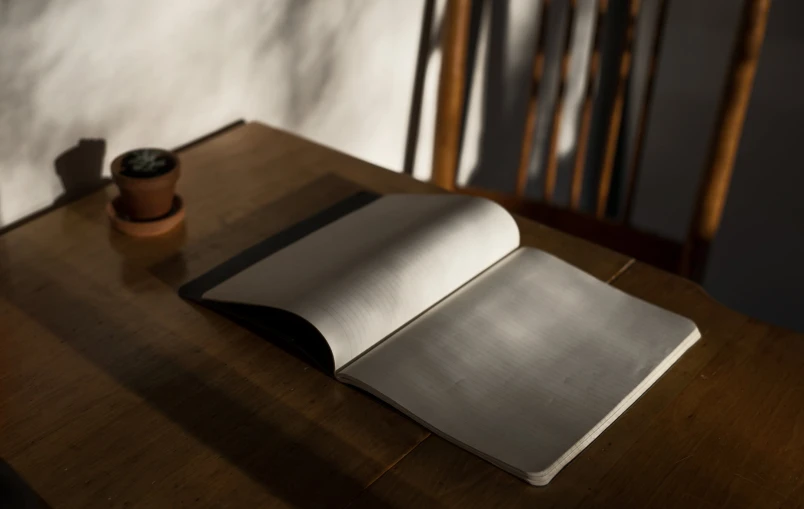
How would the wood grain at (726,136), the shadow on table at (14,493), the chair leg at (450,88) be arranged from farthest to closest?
the chair leg at (450,88), the wood grain at (726,136), the shadow on table at (14,493)

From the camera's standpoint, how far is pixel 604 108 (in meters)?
1.88

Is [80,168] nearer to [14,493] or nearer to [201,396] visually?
[201,396]

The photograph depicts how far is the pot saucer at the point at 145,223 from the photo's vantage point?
96 centimetres

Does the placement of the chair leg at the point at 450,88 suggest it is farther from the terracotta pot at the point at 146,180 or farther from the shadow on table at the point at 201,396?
the shadow on table at the point at 201,396

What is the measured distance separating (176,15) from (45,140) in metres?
0.22

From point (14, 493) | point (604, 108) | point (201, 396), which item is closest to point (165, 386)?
point (201, 396)

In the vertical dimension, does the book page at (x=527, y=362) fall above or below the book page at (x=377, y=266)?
below

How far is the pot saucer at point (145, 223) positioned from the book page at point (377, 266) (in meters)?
0.14

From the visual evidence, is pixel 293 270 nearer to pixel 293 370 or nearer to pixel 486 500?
pixel 293 370

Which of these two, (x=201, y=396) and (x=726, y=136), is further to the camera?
(x=726, y=136)

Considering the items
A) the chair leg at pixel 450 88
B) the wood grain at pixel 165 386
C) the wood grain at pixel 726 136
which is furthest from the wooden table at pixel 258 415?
the chair leg at pixel 450 88

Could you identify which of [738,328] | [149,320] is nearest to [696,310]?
[738,328]

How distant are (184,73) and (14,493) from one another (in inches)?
25.5

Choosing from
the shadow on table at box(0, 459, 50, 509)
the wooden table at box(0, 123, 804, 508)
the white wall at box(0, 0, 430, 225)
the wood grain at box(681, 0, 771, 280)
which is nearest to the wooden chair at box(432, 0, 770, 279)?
the wood grain at box(681, 0, 771, 280)
